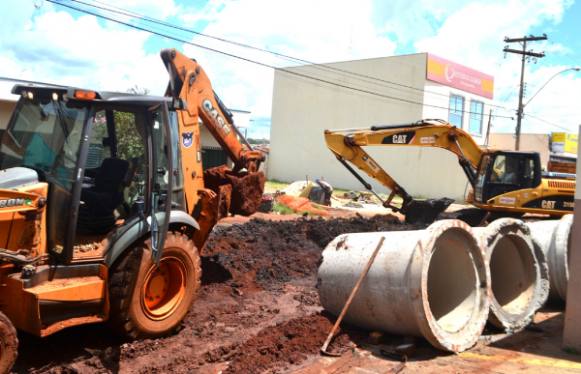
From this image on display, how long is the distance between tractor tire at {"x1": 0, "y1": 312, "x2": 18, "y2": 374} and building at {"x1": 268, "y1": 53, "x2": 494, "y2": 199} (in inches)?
1217

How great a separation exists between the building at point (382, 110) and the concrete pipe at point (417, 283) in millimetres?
27621

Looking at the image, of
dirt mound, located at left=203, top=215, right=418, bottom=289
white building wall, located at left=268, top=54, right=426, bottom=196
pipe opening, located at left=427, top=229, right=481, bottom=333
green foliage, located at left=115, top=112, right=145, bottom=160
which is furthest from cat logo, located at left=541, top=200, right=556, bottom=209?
white building wall, located at left=268, top=54, right=426, bottom=196

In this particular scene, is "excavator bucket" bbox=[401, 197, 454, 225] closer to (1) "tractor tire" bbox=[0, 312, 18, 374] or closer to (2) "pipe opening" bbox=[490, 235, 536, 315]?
(2) "pipe opening" bbox=[490, 235, 536, 315]

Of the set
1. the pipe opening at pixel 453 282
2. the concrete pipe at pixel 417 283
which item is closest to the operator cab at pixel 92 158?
the concrete pipe at pixel 417 283

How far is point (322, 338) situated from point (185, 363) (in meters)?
1.52

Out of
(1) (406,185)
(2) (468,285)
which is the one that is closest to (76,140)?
(2) (468,285)

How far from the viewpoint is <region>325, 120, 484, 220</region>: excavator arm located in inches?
523

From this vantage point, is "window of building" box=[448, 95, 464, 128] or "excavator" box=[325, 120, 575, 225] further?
"window of building" box=[448, 95, 464, 128]

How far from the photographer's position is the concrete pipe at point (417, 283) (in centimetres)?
548

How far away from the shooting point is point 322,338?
19.2 ft

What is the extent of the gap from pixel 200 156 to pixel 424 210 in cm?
859

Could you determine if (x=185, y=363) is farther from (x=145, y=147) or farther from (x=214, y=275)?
(x=214, y=275)

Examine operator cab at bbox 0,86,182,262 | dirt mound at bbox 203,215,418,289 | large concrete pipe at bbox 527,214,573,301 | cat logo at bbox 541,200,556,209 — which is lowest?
dirt mound at bbox 203,215,418,289

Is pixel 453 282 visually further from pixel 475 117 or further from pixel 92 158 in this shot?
pixel 475 117
